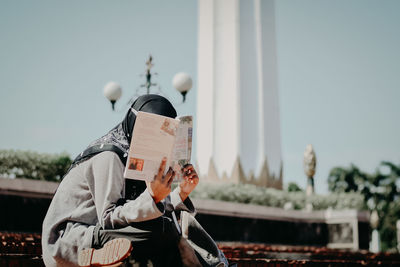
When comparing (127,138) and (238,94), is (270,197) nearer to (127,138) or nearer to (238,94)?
(238,94)

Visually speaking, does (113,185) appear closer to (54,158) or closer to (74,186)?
(74,186)

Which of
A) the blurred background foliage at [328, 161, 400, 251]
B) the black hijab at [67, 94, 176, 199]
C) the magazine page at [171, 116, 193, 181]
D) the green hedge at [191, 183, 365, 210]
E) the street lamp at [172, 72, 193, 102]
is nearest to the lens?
the black hijab at [67, 94, 176, 199]

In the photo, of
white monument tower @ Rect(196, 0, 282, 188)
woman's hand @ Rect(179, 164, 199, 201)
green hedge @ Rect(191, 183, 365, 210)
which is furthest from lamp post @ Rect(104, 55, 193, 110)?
white monument tower @ Rect(196, 0, 282, 188)

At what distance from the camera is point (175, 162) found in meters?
3.10

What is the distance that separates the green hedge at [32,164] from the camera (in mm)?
11898

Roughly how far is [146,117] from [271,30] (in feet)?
81.4

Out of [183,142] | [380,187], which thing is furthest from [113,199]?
[380,187]

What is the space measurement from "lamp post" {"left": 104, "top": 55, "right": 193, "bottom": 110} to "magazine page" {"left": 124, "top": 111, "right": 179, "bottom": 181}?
884 centimetres

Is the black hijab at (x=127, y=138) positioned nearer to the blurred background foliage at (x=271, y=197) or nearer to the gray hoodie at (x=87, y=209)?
the gray hoodie at (x=87, y=209)

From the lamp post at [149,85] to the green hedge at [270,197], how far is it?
4.40 meters

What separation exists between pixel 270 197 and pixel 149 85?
704 cm

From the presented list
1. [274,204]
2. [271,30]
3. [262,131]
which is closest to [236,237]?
[274,204]

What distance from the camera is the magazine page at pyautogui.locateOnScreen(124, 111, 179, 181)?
2.61 metres

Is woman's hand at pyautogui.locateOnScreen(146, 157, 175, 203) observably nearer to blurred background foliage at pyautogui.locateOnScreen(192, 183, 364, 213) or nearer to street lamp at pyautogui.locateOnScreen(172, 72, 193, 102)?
street lamp at pyautogui.locateOnScreen(172, 72, 193, 102)
